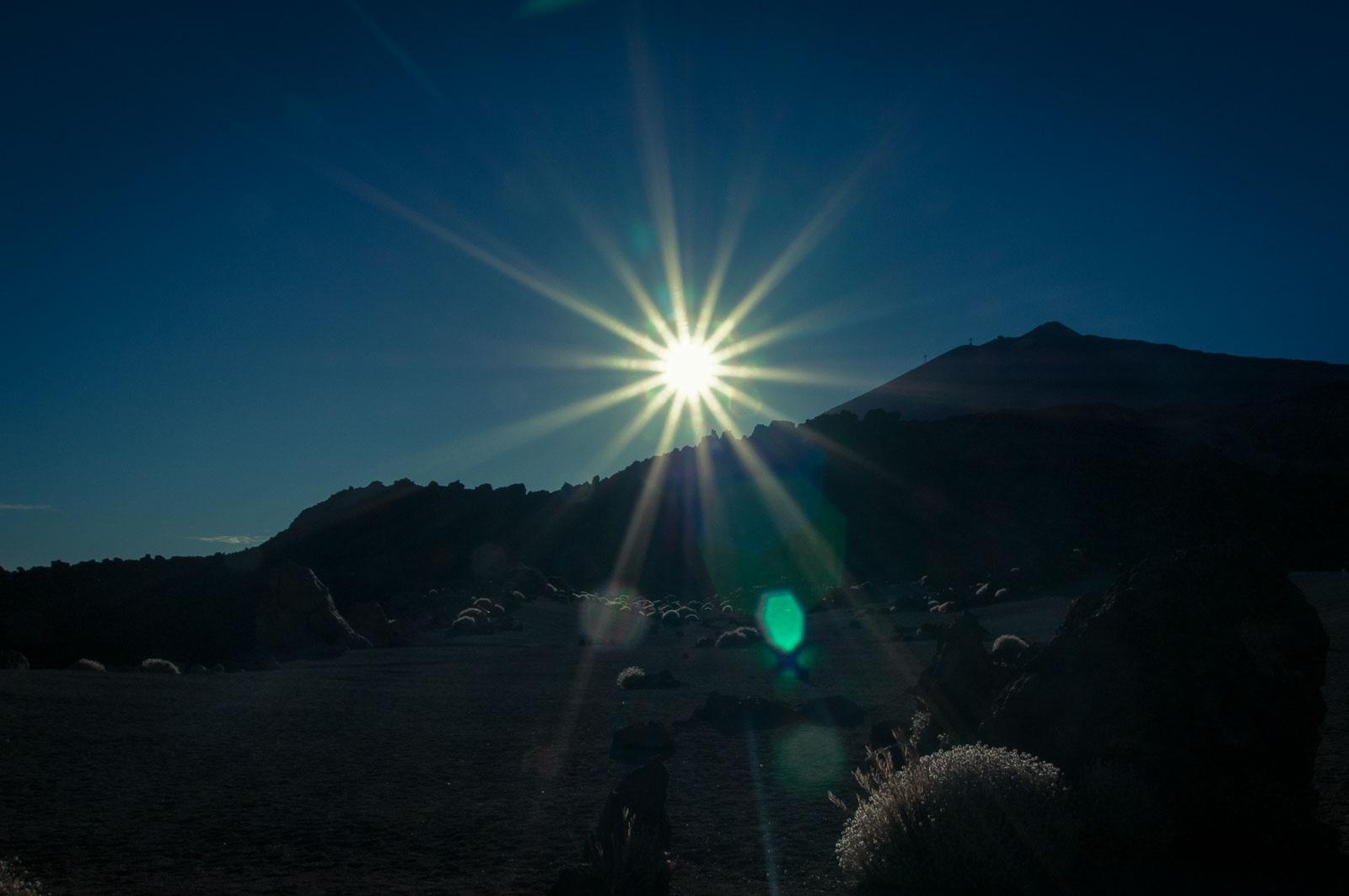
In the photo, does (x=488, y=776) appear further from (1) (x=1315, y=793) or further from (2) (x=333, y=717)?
(1) (x=1315, y=793)

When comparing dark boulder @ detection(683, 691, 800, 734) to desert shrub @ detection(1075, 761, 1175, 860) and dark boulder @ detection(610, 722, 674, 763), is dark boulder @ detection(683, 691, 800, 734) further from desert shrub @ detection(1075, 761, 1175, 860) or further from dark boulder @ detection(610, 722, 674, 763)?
desert shrub @ detection(1075, 761, 1175, 860)

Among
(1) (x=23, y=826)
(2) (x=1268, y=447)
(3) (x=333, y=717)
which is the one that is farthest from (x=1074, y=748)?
(2) (x=1268, y=447)

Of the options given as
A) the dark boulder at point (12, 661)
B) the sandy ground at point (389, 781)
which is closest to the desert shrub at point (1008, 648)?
the sandy ground at point (389, 781)

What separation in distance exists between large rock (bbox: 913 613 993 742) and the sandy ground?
1138 millimetres

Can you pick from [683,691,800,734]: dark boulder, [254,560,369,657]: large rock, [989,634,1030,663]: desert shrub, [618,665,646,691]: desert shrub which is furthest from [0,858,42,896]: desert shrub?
[254,560,369,657]: large rock

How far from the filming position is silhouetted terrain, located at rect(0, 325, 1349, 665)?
44031 millimetres

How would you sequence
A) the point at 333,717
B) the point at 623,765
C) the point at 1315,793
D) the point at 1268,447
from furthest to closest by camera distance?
1. the point at 1268,447
2. the point at 333,717
3. the point at 623,765
4. the point at 1315,793

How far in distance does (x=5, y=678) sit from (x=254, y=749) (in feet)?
20.1

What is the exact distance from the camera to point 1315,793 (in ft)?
17.6

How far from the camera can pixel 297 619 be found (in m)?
22.5

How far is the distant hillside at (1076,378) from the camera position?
100875 millimetres

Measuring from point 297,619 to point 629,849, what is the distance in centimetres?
2025

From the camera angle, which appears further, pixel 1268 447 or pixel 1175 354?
pixel 1175 354

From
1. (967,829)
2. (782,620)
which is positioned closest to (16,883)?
(967,829)
